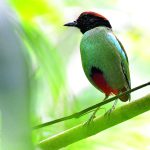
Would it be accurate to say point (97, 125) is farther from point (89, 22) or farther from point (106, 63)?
point (89, 22)

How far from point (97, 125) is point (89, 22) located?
0.84 metres

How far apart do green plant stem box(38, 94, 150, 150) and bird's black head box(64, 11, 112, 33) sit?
0.78m

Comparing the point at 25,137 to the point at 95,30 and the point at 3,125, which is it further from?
the point at 95,30

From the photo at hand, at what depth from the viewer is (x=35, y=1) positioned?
688 millimetres

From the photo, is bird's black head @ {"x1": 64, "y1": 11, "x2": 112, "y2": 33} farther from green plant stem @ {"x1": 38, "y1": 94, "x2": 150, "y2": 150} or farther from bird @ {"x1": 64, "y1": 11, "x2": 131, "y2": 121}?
green plant stem @ {"x1": 38, "y1": 94, "x2": 150, "y2": 150}

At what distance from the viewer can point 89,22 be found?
5.57ft

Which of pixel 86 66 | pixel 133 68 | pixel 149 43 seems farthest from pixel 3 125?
pixel 149 43

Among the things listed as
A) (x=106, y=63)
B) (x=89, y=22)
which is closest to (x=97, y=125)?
(x=106, y=63)

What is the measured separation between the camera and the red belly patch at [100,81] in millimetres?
1317

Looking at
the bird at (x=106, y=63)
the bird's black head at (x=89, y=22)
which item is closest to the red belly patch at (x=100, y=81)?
the bird at (x=106, y=63)

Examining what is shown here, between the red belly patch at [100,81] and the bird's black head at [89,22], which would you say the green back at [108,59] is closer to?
the red belly patch at [100,81]

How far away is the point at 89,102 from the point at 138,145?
23 centimetres

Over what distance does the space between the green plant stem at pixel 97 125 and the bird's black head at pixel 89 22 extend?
784mm

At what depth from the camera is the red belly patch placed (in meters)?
1.32
